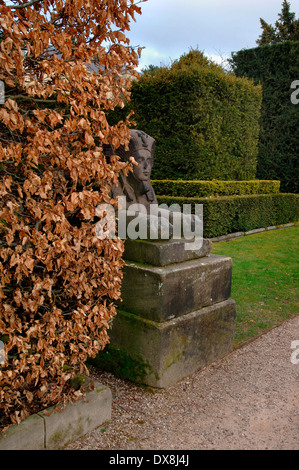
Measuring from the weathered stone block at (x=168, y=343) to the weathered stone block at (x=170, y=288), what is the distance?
7 centimetres

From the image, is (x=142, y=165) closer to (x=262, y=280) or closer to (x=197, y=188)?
(x=262, y=280)

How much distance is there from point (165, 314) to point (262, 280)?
3792mm

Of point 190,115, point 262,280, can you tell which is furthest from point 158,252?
point 190,115

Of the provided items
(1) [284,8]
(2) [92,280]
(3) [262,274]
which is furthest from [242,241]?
(1) [284,8]

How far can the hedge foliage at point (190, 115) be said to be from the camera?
1020 centimetres

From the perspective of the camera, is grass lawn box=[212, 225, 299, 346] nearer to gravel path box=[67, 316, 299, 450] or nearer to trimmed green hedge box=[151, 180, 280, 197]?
gravel path box=[67, 316, 299, 450]

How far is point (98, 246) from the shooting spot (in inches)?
104

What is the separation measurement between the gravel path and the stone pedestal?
160mm

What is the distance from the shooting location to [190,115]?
33.8 ft

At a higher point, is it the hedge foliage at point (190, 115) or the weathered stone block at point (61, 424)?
the hedge foliage at point (190, 115)

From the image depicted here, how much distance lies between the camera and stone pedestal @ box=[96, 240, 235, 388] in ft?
10.5

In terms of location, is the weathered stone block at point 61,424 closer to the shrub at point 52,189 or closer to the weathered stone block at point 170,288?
the shrub at point 52,189

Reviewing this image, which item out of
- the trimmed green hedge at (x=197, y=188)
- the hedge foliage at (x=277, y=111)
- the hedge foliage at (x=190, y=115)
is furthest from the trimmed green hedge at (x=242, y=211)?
the hedge foliage at (x=277, y=111)
